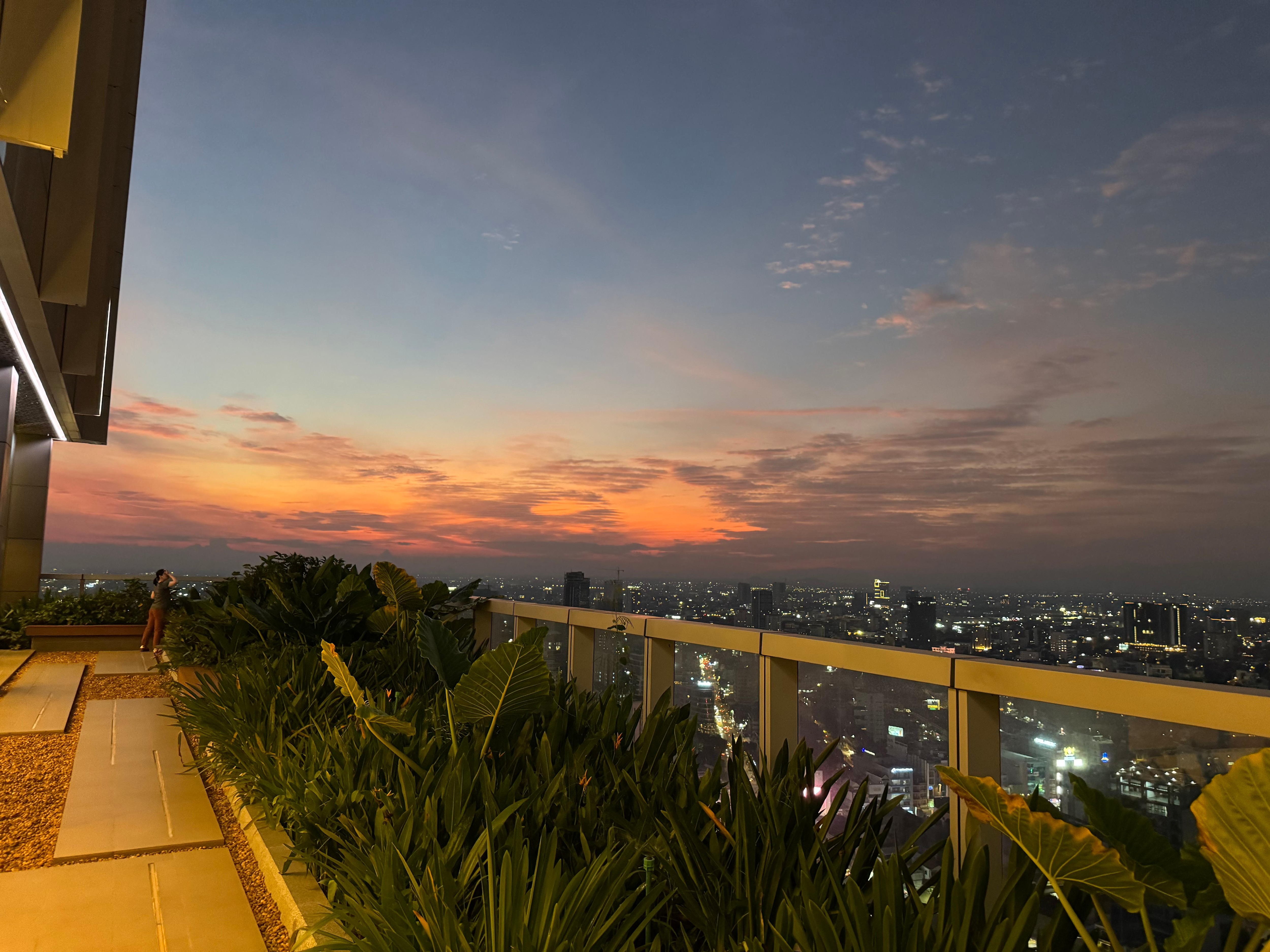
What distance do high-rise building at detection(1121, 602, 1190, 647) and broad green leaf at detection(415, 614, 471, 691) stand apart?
202cm

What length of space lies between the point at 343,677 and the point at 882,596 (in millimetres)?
1811

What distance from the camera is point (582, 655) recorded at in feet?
13.0

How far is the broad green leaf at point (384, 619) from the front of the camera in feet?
13.2

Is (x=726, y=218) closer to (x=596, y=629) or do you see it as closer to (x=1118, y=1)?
(x=1118, y=1)

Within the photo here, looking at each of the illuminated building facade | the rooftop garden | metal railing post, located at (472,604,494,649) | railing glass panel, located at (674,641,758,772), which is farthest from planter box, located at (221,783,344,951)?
the illuminated building facade

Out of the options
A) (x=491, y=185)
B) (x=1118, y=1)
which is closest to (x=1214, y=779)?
(x=1118, y=1)

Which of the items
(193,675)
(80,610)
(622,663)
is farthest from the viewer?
(80,610)

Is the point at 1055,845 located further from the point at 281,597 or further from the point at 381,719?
the point at 281,597

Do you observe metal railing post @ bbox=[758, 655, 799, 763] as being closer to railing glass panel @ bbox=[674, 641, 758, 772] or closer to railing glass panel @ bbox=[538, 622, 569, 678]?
railing glass panel @ bbox=[674, 641, 758, 772]

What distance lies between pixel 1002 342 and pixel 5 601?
15.8 metres

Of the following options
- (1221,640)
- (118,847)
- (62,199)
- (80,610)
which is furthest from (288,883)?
(80,610)

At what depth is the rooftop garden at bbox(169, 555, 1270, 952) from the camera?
1015 millimetres

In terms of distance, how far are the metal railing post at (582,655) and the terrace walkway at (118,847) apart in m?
1.67

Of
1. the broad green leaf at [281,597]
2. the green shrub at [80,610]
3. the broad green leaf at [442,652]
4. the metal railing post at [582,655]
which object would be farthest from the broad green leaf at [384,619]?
the green shrub at [80,610]
